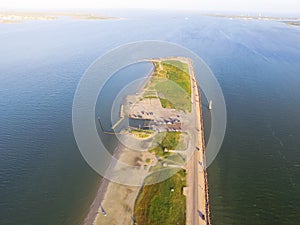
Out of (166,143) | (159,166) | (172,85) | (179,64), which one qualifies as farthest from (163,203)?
(179,64)

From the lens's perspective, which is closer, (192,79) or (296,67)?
(192,79)

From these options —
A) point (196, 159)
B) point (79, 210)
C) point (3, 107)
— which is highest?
point (3, 107)

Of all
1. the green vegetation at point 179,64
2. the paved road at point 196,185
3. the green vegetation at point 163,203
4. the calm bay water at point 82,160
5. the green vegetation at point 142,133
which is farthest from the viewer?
the green vegetation at point 179,64

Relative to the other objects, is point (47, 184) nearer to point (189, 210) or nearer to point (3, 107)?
point (189, 210)

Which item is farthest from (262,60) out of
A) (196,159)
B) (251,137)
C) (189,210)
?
(189,210)

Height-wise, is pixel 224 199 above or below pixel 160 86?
below

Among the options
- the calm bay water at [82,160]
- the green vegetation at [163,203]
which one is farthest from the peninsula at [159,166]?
the calm bay water at [82,160]

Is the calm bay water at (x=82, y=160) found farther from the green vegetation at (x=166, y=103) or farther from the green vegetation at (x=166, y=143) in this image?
the green vegetation at (x=166, y=103)

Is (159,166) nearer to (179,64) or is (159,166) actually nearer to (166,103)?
(166,103)
